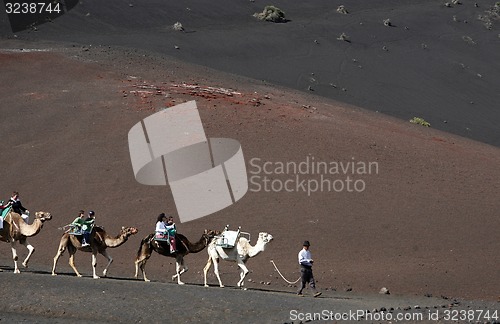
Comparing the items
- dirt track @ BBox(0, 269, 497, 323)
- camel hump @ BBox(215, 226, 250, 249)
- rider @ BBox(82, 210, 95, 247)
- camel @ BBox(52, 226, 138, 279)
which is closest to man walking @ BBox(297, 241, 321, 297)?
dirt track @ BBox(0, 269, 497, 323)

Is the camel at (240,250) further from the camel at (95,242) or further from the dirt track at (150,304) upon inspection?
the camel at (95,242)

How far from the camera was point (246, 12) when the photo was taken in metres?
71.8

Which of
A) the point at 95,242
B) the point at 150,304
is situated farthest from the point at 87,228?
the point at 150,304

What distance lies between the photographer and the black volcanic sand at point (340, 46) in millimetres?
56094

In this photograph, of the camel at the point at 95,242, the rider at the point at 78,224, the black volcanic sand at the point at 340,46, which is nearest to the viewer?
the rider at the point at 78,224

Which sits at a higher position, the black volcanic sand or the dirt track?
the dirt track

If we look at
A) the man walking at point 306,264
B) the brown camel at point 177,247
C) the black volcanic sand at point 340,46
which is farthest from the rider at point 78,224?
the black volcanic sand at point 340,46

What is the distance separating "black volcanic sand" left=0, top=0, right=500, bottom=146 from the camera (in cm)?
5609

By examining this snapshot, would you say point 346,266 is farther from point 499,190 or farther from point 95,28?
point 95,28

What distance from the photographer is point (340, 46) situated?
2564 inches

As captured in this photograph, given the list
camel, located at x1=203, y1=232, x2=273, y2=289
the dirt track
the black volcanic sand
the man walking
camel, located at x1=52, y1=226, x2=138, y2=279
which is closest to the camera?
the dirt track

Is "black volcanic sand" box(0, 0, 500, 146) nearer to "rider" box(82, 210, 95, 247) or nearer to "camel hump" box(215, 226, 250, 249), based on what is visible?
"camel hump" box(215, 226, 250, 249)

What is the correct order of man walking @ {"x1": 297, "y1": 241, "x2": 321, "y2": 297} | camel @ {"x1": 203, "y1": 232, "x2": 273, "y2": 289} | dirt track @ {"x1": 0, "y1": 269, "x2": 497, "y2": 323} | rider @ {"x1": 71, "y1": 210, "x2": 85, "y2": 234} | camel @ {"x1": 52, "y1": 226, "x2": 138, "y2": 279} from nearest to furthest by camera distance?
1. dirt track @ {"x1": 0, "y1": 269, "x2": 497, "y2": 323}
2. man walking @ {"x1": 297, "y1": 241, "x2": 321, "y2": 297}
3. rider @ {"x1": 71, "y1": 210, "x2": 85, "y2": 234}
4. camel @ {"x1": 203, "y1": 232, "x2": 273, "y2": 289}
5. camel @ {"x1": 52, "y1": 226, "x2": 138, "y2": 279}

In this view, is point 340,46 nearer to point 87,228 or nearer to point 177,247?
point 177,247
